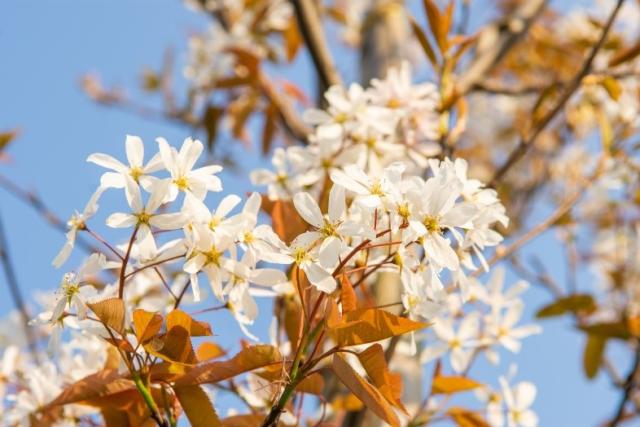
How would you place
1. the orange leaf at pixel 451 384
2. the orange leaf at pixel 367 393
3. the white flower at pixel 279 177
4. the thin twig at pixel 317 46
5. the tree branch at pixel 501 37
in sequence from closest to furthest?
the orange leaf at pixel 367 393 → the orange leaf at pixel 451 384 → the white flower at pixel 279 177 → the thin twig at pixel 317 46 → the tree branch at pixel 501 37

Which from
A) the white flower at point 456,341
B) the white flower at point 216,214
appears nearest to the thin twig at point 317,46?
the white flower at point 456,341

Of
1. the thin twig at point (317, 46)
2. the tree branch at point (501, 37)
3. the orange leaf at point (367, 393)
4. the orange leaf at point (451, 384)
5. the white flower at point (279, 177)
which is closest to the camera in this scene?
the orange leaf at point (367, 393)

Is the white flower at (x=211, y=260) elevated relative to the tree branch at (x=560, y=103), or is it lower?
lower

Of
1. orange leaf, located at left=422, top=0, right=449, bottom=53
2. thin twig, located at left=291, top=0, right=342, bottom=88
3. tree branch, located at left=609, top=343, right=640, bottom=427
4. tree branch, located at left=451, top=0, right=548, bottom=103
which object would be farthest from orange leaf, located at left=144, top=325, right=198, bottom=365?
tree branch, located at left=451, top=0, right=548, bottom=103

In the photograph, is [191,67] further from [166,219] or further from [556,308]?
[166,219]

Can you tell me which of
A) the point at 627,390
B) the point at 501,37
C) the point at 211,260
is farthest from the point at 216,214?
the point at 501,37

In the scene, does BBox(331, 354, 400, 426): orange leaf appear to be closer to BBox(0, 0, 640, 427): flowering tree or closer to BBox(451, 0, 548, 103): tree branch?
BBox(0, 0, 640, 427): flowering tree

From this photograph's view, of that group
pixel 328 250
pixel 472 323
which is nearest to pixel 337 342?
pixel 328 250

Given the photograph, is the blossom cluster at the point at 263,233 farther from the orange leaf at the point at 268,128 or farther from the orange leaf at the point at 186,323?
the orange leaf at the point at 268,128
